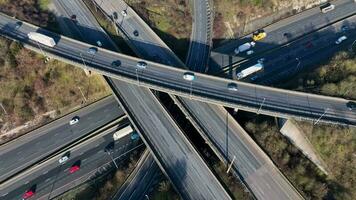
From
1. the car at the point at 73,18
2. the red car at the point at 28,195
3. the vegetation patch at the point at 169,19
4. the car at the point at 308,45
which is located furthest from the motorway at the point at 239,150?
the car at the point at 308,45

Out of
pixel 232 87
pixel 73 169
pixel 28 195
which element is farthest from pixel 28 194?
pixel 232 87

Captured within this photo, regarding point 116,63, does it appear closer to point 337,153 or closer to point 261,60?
point 261,60

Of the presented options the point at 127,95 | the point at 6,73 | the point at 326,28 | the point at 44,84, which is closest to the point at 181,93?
the point at 127,95

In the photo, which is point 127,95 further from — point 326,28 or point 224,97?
point 326,28

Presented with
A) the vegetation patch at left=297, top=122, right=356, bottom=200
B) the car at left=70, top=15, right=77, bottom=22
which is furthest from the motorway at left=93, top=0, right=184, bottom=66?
the vegetation patch at left=297, top=122, right=356, bottom=200

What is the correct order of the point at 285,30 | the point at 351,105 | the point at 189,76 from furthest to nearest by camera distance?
the point at 285,30, the point at 189,76, the point at 351,105
